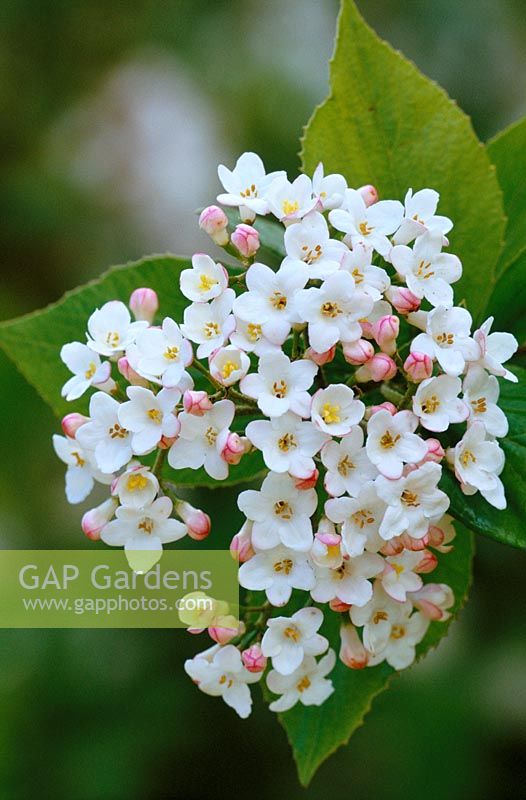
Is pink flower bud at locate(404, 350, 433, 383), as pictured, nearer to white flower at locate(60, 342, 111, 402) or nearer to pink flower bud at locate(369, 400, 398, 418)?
pink flower bud at locate(369, 400, 398, 418)

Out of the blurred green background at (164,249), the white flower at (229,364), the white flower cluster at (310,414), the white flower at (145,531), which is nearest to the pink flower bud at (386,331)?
the white flower cluster at (310,414)

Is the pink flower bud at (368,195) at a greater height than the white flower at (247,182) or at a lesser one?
lesser

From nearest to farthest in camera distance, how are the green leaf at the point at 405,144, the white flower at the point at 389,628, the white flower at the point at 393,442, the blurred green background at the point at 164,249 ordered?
the white flower at the point at 393,442 → the white flower at the point at 389,628 → the green leaf at the point at 405,144 → the blurred green background at the point at 164,249

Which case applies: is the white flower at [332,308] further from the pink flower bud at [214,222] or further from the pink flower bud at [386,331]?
the pink flower bud at [214,222]

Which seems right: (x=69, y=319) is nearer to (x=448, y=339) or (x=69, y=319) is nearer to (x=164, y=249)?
(x=448, y=339)

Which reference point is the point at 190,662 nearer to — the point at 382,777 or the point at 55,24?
the point at 382,777

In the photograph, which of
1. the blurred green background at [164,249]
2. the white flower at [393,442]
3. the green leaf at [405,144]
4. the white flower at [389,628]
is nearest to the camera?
the white flower at [393,442]
